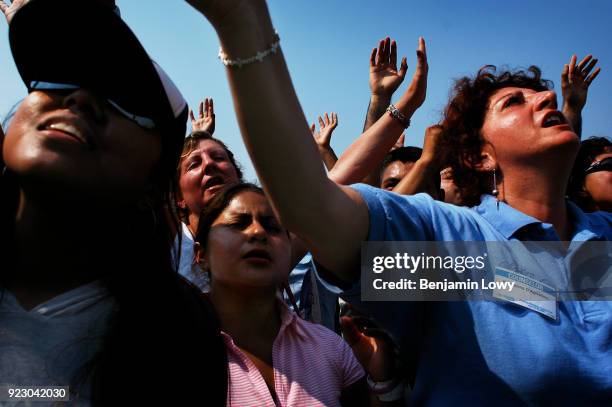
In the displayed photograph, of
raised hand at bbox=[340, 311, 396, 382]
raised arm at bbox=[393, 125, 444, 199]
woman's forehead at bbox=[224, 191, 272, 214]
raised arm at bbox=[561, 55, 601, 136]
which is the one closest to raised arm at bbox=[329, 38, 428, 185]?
woman's forehead at bbox=[224, 191, 272, 214]

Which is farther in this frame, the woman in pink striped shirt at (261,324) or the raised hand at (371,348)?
the raised hand at (371,348)

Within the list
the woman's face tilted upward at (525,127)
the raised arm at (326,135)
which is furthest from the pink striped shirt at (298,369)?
the raised arm at (326,135)

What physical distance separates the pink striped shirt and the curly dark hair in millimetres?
838

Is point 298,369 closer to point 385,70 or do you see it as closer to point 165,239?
point 165,239

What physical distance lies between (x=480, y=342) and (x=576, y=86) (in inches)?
112

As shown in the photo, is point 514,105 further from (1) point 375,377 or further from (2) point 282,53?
(2) point 282,53

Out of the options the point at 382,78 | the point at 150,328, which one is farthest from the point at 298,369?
the point at 382,78

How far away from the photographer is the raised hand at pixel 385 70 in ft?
11.1

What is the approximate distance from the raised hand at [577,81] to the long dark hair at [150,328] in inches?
119

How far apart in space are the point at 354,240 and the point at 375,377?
1.08 meters

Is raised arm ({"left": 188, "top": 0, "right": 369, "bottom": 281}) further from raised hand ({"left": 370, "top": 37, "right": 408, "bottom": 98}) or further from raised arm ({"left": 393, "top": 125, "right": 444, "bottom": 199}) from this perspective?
raised hand ({"left": 370, "top": 37, "right": 408, "bottom": 98})

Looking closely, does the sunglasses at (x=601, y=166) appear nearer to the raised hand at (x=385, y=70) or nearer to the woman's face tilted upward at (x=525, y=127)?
the raised hand at (x=385, y=70)

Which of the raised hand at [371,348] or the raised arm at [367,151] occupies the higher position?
the raised arm at [367,151]

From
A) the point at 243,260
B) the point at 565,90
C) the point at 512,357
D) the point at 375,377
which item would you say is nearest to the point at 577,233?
the point at 512,357
